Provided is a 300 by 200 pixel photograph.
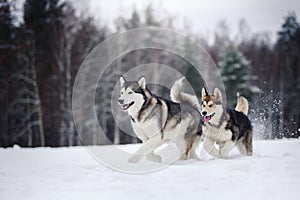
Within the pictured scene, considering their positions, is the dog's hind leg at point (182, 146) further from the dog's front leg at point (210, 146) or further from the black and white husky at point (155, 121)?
the dog's front leg at point (210, 146)

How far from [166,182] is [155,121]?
1378 millimetres

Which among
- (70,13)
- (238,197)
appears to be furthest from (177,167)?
(70,13)

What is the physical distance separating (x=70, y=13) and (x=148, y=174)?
16169mm

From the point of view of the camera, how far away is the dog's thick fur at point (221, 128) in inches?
208

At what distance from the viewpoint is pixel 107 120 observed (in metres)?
19.3

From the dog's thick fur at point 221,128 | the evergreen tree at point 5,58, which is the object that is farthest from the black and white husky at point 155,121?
the evergreen tree at point 5,58

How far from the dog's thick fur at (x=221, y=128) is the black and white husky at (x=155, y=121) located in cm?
24

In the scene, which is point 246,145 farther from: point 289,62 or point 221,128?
point 289,62

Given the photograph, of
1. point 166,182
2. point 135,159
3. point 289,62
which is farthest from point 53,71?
point 289,62

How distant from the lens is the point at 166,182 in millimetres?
3887

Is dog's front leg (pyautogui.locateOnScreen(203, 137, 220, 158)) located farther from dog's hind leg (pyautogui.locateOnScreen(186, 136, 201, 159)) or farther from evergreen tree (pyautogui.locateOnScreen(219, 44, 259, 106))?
evergreen tree (pyautogui.locateOnScreen(219, 44, 259, 106))

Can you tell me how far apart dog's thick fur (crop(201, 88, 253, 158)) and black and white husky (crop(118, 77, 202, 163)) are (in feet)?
0.79

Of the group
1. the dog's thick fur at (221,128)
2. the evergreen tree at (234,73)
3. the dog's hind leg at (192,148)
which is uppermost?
the evergreen tree at (234,73)

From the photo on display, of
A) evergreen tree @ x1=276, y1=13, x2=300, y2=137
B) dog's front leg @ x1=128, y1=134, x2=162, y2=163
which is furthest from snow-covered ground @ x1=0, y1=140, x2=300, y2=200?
evergreen tree @ x1=276, y1=13, x2=300, y2=137
